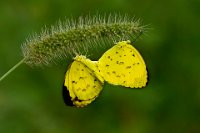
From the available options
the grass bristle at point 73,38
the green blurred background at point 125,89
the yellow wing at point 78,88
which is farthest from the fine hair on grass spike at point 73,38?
the green blurred background at point 125,89

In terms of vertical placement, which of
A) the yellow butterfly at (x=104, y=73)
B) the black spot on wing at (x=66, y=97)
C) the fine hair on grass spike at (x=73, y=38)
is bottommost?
the black spot on wing at (x=66, y=97)

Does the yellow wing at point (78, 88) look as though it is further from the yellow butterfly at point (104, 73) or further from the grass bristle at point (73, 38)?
the grass bristle at point (73, 38)

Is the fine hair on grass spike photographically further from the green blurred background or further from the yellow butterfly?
the green blurred background

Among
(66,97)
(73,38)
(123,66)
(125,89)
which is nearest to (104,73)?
(123,66)

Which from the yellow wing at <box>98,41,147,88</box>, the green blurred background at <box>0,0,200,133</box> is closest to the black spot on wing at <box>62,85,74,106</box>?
the yellow wing at <box>98,41,147,88</box>

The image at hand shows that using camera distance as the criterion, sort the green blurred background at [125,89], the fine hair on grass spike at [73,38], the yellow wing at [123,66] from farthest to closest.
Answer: the green blurred background at [125,89], the yellow wing at [123,66], the fine hair on grass spike at [73,38]

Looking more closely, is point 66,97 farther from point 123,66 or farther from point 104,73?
point 123,66
